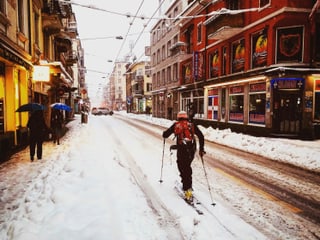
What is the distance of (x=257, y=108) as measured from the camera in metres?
17.3

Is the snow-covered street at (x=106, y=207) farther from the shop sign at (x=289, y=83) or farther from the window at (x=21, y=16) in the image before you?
the shop sign at (x=289, y=83)

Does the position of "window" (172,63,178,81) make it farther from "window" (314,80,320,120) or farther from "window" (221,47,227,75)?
"window" (314,80,320,120)

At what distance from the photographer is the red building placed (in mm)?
15086

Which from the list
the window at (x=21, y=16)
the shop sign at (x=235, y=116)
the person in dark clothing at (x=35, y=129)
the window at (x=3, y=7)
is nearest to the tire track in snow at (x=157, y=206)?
the person in dark clothing at (x=35, y=129)

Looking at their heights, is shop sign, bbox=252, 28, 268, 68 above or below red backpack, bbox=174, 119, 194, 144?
above

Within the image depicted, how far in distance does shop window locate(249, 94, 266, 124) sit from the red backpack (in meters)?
12.6

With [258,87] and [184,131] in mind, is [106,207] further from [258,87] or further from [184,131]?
[258,87]

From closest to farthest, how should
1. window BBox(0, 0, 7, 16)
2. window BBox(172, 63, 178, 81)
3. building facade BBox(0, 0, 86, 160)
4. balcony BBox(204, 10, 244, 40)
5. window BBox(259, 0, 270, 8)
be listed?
1. window BBox(0, 0, 7, 16)
2. building facade BBox(0, 0, 86, 160)
3. window BBox(259, 0, 270, 8)
4. balcony BBox(204, 10, 244, 40)
5. window BBox(172, 63, 178, 81)

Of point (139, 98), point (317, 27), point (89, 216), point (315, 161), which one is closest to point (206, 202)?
point (89, 216)

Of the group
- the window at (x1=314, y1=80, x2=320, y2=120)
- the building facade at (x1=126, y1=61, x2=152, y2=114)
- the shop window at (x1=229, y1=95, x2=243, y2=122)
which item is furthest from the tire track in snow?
the building facade at (x1=126, y1=61, x2=152, y2=114)

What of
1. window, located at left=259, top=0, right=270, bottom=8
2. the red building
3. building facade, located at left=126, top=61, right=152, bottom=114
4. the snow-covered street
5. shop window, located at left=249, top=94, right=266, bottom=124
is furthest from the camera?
building facade, located at left=126, top=61, right=152, bottom=114

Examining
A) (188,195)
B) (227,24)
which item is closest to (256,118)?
(227,24)

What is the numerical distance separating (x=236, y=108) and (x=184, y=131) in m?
15.3

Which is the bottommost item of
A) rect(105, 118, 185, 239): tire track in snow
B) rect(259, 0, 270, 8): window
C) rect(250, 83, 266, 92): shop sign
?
rect(105, 118, 185, 239): tire track in snow
